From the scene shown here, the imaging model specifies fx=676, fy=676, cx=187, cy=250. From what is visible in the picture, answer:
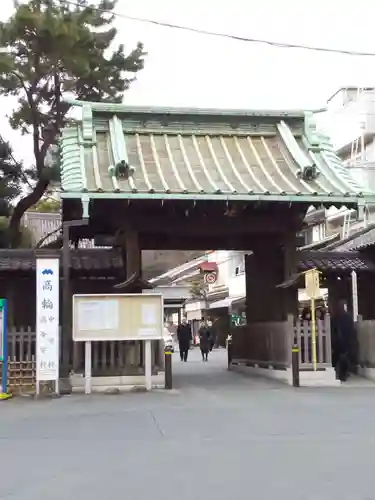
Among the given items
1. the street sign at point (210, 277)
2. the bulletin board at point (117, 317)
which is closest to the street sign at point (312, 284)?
the bulletin board at point (117, 317)

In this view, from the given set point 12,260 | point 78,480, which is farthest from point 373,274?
point 78,480

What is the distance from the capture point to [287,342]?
16.2m

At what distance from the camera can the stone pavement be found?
6363 millimetres

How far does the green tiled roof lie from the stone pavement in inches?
181

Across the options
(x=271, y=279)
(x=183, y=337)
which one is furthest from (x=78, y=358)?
(x=183, y=337)

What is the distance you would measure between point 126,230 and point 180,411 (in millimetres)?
5633

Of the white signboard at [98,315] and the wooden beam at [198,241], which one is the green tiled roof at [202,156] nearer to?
the wooden beam at [198,241]

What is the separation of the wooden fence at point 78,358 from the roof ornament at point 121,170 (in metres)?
3.82

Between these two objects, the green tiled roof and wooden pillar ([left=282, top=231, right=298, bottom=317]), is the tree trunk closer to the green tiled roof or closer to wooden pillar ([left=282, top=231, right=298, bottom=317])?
the green tiled roof

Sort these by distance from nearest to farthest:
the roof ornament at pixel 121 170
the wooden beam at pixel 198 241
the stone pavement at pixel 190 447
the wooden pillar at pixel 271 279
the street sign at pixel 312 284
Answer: the stone pavement at pixel 190 447 → the roof ornament at pixel 121 170 → the street sign at pixel 312 284 → the wooden pillar at pixel 271 279 → the wooden beam at pixel 198 241

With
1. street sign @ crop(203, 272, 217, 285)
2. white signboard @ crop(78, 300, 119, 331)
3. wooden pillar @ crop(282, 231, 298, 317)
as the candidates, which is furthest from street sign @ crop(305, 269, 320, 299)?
street sign @ crop(203, 272, 217, 285)

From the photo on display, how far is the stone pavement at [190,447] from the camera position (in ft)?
20.9

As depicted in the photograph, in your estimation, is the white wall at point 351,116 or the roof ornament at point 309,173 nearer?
the roof ornament at point 309,173

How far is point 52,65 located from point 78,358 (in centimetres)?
966
